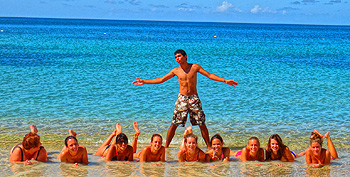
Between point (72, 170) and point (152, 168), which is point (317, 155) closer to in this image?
point (152, 168)

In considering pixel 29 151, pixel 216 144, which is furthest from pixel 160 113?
pixel 29 151

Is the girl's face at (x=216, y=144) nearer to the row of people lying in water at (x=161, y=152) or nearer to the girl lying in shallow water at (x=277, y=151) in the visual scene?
the row of people lying in water at (x=161, y=152)

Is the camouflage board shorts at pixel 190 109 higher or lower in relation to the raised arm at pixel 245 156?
higher

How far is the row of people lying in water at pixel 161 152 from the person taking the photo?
21.9 feet

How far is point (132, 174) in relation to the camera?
616cm

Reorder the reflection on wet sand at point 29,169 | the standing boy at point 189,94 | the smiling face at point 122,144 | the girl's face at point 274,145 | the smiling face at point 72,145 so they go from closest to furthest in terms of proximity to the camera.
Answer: the reflection on wet sand at point 29,169 → the smiling face at point 72,145 → the smiling face at point 122,144 → the girl's face at point 274,145 → the standing boy at point 189,94

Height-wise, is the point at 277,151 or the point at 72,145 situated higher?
the point at 72,145

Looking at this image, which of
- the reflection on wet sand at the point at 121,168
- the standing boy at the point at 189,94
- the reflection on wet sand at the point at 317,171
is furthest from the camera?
the standing boy at the point at 189,94

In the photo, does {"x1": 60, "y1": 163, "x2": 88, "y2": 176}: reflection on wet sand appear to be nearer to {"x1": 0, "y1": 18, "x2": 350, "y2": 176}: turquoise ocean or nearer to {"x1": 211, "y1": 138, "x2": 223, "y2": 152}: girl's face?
{"x1": 0, "y1": 18, "x2": 350, "y2": 176}: turquoise ocean

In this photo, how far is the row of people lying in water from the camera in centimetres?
669

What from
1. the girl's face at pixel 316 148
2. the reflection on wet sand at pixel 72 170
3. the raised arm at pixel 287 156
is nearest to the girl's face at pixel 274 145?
the raised arm at pixel 287 156

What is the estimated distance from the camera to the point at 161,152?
696cm

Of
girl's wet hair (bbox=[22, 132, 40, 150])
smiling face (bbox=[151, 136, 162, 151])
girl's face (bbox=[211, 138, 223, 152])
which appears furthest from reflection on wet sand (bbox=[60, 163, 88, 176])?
girl's face (bbox=[211, 138, 223, 152])

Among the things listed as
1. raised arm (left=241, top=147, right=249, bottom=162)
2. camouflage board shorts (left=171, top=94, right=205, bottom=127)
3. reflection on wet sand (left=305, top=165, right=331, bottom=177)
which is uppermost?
camouflage board shorts (left=171, top=94, right=205, bottom=127)
